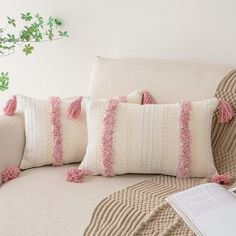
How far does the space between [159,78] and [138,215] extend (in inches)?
23.5

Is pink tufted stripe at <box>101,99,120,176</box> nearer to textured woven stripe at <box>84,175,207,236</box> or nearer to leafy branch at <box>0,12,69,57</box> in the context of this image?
textured woven stripe at <box>84,175,207,236</box>

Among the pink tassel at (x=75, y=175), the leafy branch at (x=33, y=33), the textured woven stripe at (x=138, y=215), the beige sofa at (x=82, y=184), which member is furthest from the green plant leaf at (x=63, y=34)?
the textured woven stripe at (x=138, y=215)

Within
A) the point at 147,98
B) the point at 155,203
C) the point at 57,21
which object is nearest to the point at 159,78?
the point at 147,98

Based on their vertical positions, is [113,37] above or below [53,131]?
above

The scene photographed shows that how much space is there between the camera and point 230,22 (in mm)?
1556

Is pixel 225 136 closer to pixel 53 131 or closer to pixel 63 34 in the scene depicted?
pixel 53 131

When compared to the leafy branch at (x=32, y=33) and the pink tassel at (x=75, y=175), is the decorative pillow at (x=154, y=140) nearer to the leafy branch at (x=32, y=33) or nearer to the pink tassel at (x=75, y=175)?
the pink tassel at (x=75, y=175)

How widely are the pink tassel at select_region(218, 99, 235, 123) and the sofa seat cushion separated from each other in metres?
0.32

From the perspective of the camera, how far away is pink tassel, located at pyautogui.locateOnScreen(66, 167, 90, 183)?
1.24 m

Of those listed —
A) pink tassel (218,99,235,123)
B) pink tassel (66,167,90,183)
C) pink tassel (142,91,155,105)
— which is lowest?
pink tassel (66,167,90,183)

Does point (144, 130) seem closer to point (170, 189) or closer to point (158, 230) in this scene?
point (170, 189)

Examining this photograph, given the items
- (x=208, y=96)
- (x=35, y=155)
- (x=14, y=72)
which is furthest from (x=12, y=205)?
(x=14, y=72)

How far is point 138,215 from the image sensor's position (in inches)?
40.3

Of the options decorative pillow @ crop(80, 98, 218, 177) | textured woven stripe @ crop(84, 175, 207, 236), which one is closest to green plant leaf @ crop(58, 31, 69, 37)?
decorative pillow @ crop(80, 98, 218, 177)
